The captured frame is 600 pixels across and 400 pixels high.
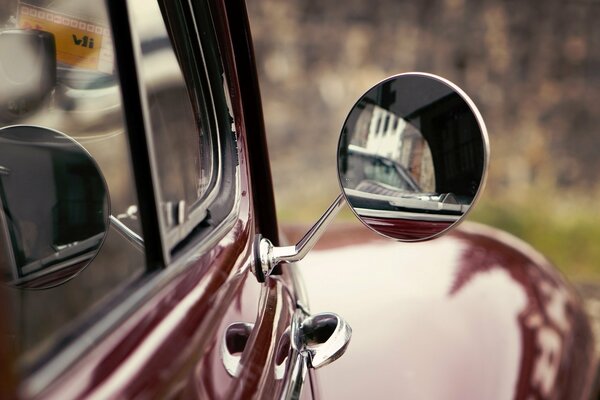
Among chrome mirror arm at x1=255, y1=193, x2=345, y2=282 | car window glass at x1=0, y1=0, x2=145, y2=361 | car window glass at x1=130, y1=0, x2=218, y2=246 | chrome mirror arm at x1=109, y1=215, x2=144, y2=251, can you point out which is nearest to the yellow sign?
car window glass at x1=0, y1=0, x2=145, y2=361

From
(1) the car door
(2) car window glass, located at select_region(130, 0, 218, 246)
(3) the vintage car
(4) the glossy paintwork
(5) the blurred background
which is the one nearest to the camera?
(1) the car door

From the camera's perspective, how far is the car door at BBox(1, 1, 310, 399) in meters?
0.86

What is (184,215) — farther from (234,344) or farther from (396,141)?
(396,141)

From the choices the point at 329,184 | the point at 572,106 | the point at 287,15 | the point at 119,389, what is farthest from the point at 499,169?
the point at 119,389

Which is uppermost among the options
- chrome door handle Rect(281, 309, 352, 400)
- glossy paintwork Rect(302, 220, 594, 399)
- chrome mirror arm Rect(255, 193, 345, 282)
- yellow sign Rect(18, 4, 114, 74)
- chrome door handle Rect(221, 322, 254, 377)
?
yellow sign Rect(18, 4, 114, 74)

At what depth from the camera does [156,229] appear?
1.04 m

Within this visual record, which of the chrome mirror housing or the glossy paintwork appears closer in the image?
the chrome mirror housing

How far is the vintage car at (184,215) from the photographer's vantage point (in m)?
0.98

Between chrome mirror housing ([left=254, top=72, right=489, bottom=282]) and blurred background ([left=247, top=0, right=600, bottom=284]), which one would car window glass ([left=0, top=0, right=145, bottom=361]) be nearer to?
chrome mirror housing ([left=254, top=72, right=489, bottom=282])

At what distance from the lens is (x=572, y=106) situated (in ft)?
26.5

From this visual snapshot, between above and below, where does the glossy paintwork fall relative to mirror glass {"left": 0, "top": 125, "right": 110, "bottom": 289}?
below

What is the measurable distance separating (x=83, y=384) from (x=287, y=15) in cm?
748

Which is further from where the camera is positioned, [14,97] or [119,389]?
[14,97]

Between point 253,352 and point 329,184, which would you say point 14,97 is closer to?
point 253,352
